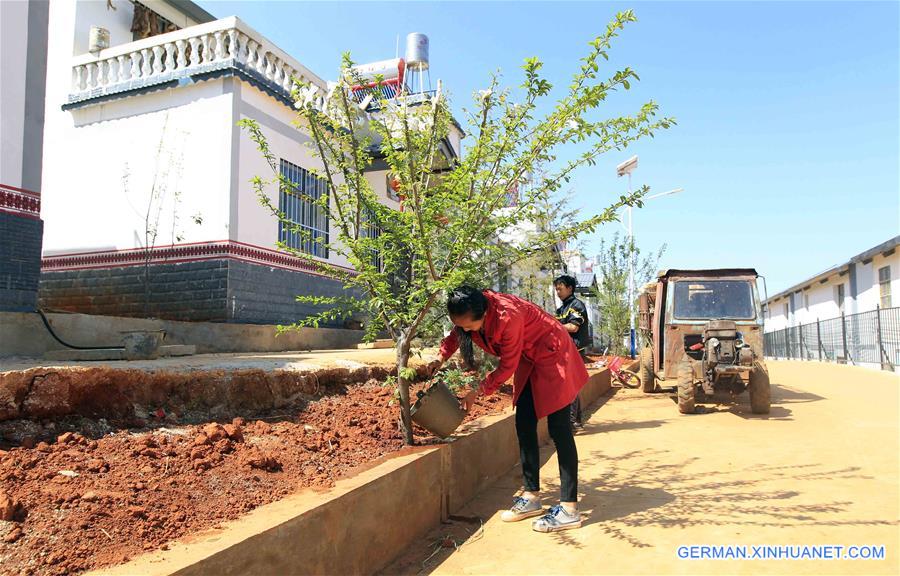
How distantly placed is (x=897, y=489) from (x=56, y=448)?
5187 millimetres

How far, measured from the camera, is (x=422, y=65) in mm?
16594

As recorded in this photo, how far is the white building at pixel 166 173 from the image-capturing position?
8.97m

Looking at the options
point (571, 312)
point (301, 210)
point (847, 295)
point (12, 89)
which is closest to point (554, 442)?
point (571, 312)

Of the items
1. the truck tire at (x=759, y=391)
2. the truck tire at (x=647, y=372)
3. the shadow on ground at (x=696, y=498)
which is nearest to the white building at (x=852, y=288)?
the truck tire at (x=647, y=372)

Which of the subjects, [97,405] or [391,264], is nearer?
[97,405]

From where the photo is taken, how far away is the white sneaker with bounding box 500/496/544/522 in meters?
3.68

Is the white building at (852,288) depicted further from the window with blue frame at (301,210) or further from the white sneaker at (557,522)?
the white sneaker at (557,522)

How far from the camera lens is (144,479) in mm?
2596

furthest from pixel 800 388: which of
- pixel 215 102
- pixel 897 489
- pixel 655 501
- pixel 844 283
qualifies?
pixel 844 283

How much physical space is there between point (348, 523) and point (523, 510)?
141cm

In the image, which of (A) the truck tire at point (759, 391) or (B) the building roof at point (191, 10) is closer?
(A) the truck tire at point (759, 391)

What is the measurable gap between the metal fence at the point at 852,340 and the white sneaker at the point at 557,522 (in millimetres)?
16300

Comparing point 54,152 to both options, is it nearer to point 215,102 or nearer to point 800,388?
point 215,102

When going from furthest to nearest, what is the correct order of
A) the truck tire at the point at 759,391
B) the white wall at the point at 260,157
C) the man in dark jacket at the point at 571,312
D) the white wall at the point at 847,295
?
1. the white wall at the point at 847,295
2. the white wall at the point at 260,157
3. the truck tire at the point at 759,391
4. the man in dark jacket at the point at 571,312
